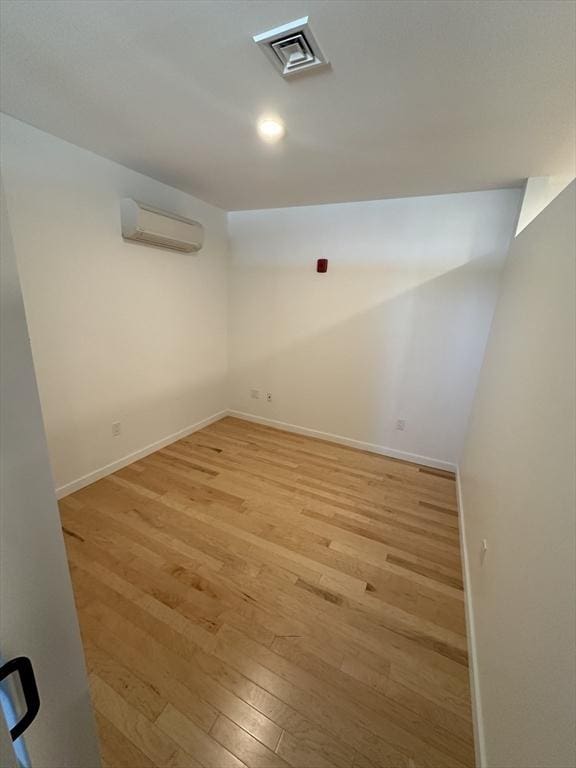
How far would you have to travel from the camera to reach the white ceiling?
38.2 inches

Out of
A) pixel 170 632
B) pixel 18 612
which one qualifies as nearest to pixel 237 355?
pixel 170 632

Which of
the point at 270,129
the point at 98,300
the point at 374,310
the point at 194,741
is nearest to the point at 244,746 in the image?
the point at 194,741

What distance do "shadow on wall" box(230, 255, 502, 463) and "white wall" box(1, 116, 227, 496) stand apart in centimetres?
83

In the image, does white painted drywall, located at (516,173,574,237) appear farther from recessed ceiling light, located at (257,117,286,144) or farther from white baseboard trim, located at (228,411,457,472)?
white baseboard trim, located at (228,411,457,472)

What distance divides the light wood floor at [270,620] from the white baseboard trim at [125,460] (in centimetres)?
9

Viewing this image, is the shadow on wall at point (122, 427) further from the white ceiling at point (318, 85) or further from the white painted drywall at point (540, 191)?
the white painted drywall at point (540, 191)

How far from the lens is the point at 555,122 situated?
140 cm

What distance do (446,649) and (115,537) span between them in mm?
1858

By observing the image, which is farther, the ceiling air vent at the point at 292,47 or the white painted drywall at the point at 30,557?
the ceiling air vent at the point at 292,47

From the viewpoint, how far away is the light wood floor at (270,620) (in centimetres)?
104

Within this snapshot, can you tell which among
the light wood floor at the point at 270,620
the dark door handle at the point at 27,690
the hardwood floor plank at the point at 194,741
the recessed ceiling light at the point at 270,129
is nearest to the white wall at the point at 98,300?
the light wood floor at the point at 270,620

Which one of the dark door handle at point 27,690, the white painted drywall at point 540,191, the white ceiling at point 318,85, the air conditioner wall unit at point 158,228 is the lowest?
the dark door handle at point 27,690

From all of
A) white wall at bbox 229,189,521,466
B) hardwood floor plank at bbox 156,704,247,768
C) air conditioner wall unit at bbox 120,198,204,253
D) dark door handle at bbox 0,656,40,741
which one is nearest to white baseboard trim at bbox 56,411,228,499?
white wall at bbox 229,189,521,466

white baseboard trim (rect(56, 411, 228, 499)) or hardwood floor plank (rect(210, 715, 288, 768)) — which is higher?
white baseboard trim (rect(56, 411, 228, 499))
